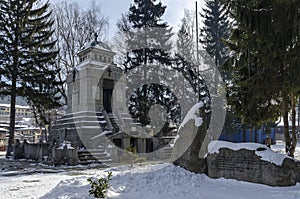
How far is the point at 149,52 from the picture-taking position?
2997 cm

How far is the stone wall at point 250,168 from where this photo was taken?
7004 millimetres

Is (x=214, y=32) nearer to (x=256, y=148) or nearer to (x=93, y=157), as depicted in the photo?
(x=93, y=157)

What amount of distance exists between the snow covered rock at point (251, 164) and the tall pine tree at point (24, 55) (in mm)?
17211


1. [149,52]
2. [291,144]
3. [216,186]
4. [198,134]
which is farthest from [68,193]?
[149,52]

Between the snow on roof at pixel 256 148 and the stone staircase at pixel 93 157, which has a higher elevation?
the snow on roof at pixel 256 148

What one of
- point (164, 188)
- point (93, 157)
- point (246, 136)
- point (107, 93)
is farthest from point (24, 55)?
point (246, 136)

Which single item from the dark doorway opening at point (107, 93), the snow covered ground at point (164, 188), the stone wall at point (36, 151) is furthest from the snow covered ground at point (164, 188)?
the dark doorway opening at point (107, 93)

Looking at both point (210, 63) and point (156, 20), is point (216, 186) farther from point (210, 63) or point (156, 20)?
point (156, 20)

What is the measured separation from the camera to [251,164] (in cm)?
760

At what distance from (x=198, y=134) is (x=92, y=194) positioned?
4187 mm

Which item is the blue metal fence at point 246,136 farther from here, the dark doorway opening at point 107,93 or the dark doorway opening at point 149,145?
the dark doorway opening at point 107,93

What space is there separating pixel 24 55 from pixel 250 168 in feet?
63.9

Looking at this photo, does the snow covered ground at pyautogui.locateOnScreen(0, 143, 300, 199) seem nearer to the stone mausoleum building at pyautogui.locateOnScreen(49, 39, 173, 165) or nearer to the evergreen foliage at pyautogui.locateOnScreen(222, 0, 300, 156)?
the evergreen foliage at pyautogui.locateOnScreen(222, 0, 300, 156)

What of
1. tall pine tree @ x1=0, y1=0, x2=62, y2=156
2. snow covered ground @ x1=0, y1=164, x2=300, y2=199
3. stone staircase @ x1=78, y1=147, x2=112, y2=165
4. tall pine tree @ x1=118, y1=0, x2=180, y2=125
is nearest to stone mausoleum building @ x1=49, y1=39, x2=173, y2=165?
stone staircase @ x1=78, y1=147, x2=112, y2=165
